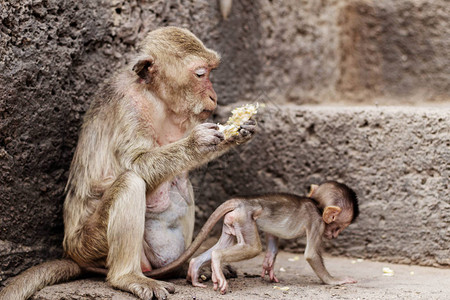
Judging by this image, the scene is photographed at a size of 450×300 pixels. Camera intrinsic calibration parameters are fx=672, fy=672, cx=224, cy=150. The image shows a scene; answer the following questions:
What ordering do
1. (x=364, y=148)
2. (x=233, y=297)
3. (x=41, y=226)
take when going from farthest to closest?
(x=364, y=148) → (x=41, y=226) → (x=233, y=297)

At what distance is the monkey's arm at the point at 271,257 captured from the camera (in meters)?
5.42

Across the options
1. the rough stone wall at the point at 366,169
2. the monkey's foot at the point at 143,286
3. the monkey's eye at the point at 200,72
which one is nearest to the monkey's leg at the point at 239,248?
the monkey's foot at the point at 143,286

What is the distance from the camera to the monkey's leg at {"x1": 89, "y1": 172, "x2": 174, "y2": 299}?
4.91 metres

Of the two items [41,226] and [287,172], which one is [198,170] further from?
[41,226]

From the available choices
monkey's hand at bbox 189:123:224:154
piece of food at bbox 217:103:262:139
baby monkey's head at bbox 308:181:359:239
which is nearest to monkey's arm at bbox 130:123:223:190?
monkey's hand at bbox 189:123:224:154

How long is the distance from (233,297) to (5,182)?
6.76 feet

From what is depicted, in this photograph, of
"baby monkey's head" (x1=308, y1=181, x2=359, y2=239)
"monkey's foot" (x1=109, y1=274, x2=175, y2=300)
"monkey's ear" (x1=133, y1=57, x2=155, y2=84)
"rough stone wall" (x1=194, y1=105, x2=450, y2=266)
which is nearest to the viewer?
"monkey's foot" (x1=109, y1=274, x2=175, y2=300)

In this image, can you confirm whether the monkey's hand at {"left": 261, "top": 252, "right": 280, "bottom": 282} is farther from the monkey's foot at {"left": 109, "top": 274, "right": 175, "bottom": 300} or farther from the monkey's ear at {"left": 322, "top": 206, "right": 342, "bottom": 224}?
the monkey's foot at {"left": 109, "top": 274, "right": 175, "bottom": 300}

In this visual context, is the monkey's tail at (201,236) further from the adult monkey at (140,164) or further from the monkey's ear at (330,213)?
the monkey's ear at (330,213)

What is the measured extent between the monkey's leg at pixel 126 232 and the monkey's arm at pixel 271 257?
90 cm

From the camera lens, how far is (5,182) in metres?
5.38

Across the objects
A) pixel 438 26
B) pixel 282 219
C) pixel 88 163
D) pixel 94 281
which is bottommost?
pixel 94 281

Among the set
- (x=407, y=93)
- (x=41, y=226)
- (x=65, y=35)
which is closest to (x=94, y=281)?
(x=41, y=226)

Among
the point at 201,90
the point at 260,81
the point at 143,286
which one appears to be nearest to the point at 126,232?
the point at 143,286
